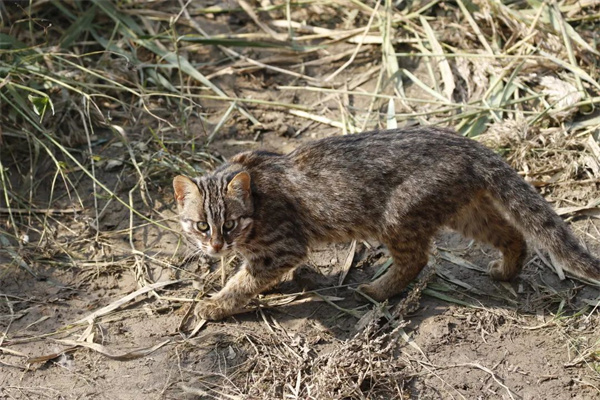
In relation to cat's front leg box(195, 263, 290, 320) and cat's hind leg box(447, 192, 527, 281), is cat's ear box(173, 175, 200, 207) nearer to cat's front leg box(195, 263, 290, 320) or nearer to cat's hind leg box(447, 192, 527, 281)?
cat's front leg box(195, 263, 290, 320)

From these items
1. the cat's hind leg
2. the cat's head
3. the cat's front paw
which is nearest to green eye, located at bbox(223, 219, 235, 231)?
the cat's head

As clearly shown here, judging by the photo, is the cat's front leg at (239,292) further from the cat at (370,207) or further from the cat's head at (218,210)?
the cat's head at (218,210)

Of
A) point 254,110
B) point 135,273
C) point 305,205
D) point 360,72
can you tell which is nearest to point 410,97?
point 360,72

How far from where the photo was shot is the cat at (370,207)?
6617 mm

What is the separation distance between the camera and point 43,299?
723cm

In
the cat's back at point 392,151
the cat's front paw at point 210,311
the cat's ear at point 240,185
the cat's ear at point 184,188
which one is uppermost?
the cat's back at point 392,151

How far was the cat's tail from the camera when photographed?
6.53 m

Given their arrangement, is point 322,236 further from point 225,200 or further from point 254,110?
point 254,110

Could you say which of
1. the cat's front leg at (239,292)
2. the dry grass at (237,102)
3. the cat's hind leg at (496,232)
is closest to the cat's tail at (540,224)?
the cat's hind leg at (496,232)

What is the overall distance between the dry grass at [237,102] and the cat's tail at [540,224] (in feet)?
1.54

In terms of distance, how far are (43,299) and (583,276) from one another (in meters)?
4.62

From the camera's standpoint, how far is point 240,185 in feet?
21.9

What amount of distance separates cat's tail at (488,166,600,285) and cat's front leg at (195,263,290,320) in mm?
1927

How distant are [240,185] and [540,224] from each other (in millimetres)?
2446
